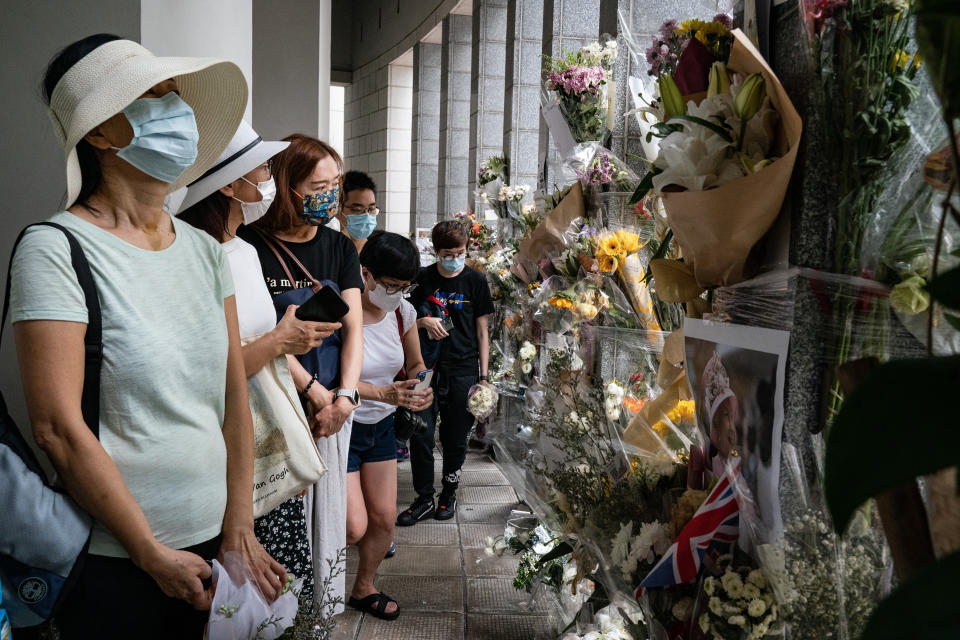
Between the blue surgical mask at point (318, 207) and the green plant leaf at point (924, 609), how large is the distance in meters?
2.55

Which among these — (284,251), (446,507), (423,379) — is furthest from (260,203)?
(446,507)

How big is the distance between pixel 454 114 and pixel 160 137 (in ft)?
31.8

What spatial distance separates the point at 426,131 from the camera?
12156 mm

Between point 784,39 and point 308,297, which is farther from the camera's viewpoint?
point 308,297

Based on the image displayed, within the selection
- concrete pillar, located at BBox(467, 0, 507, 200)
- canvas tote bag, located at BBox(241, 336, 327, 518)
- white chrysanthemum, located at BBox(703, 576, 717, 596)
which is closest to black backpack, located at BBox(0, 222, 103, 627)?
canvas tote bag, located at BBox(241, 336, 327, 518)

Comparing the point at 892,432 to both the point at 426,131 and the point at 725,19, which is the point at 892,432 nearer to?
the point at 725,19

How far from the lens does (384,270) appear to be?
349 cm

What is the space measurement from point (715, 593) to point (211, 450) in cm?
→ 105

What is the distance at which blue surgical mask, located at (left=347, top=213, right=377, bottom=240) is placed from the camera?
4.05 metres

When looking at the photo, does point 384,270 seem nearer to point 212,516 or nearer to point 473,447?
point 212,516

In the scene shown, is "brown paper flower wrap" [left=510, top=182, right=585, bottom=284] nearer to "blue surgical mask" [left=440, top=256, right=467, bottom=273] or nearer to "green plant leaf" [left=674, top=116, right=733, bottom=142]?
"blue surgical mask" [left=440, top=256, right=467, bottom=273]

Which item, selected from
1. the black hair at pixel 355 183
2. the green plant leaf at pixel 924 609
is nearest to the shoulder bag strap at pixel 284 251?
the black hair at pixel 355 183

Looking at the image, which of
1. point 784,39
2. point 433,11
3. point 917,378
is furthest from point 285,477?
point 433,11

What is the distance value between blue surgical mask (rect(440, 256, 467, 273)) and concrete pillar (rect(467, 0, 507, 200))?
4093mm
